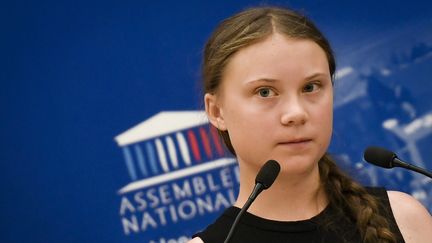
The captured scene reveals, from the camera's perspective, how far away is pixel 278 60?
1.24 m

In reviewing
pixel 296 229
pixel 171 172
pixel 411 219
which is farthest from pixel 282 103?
pixel 171 172

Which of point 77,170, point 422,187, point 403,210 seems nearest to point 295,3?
point 422,187

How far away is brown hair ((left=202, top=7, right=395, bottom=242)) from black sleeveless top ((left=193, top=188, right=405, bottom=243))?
17 millimetres

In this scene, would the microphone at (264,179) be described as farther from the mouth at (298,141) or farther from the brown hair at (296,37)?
the brown hair at (296,37)

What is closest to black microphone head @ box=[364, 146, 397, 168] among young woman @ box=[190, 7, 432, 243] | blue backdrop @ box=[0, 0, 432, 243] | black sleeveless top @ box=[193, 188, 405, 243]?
young woman @ box=[190, 7, 432, 243]

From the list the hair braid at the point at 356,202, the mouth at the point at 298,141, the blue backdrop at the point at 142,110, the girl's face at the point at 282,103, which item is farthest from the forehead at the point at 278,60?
the blue backdrop at the point at 142,110

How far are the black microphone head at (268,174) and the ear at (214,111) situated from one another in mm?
223

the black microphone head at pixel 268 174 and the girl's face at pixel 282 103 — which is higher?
the girl's face at pixel 282 103

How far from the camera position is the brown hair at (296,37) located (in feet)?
4.32

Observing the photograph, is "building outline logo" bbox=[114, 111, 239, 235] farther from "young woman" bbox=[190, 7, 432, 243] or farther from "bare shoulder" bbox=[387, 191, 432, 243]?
"bare shoulder" bbox=[387, 191, 432, 243]

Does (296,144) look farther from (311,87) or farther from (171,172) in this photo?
(171,172)

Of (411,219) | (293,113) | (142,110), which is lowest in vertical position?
(411,219)

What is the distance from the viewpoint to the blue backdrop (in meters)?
2.21

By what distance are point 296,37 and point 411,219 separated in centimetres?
41
